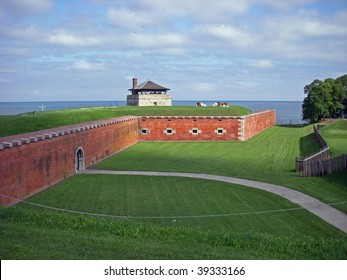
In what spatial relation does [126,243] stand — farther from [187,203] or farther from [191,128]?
[191,128]

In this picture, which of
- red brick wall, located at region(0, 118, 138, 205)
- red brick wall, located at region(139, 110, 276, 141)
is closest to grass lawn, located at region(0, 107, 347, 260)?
red brick wall, located at region(0, 118, 138, 205)

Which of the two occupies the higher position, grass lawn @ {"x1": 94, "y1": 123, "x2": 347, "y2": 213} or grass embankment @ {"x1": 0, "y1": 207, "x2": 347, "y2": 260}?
grass embankment @ {"x1": 0, "y1": 207, "x2": 347, "y2": 260}

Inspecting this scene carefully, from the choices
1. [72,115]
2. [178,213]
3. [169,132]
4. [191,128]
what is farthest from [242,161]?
[169,132]

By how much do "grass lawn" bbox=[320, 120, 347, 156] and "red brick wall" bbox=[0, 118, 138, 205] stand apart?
16.0 meters

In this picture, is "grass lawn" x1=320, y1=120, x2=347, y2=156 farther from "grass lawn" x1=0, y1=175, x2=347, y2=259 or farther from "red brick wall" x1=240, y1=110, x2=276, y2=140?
"grass lawn" x1=0, y1=175, x2=347, y2=259

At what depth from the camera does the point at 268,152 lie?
1468 inches

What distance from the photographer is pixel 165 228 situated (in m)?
A: 11.9

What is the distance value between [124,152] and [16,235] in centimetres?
2816

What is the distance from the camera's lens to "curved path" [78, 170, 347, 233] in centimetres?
1677

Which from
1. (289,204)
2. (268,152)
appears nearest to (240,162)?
(268,152)

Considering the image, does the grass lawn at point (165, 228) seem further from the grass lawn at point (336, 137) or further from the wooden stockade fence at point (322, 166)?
the grass lawn at point (336, 137)

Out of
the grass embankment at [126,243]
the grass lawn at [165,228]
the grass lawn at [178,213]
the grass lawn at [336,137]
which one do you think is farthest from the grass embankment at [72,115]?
the grass embankment at [126,243]

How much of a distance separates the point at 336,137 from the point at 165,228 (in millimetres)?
33860

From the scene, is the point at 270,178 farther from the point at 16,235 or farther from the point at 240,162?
the point at 16,235
